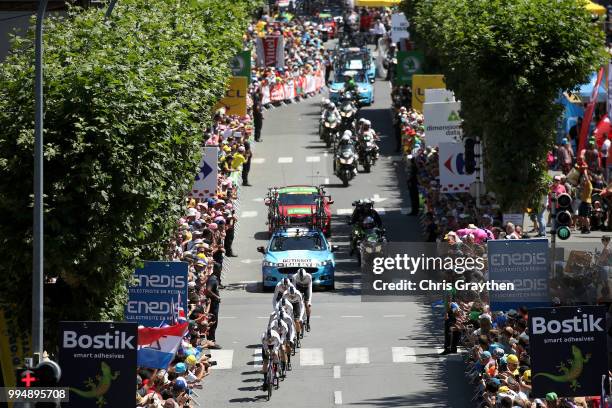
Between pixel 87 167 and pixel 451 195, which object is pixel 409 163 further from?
pixel 87 167

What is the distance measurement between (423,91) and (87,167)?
2639cm

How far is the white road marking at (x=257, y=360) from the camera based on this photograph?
31.6 m

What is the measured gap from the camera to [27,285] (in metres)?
25.1

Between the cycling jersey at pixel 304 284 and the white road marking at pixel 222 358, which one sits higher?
the cycling jersey at pixel 304 284

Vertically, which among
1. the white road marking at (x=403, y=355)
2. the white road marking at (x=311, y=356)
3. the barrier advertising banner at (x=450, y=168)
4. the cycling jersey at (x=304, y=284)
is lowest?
the white road marking at (x=311, y=356)

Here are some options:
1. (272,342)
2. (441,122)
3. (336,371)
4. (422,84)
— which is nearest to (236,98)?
(422,84)

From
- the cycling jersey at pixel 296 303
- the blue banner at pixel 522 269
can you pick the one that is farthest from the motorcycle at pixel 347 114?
the blue banner at pixel 522 269

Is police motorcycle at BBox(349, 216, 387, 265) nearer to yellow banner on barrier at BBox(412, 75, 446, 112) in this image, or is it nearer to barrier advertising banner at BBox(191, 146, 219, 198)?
barrier advertising banner at BBox(191, 146, 219, 198)

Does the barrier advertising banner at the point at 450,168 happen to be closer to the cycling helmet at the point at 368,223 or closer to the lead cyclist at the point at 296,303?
the cycling helmet at the point at 368,223

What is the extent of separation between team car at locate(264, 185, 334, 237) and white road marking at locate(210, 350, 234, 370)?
11520 millimetres

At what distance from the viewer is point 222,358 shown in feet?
106

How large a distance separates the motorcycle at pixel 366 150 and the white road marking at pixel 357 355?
2219 centimetres

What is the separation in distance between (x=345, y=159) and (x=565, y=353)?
94.5 ft

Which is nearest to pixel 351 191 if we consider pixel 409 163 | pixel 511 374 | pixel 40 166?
pixel 409 163
